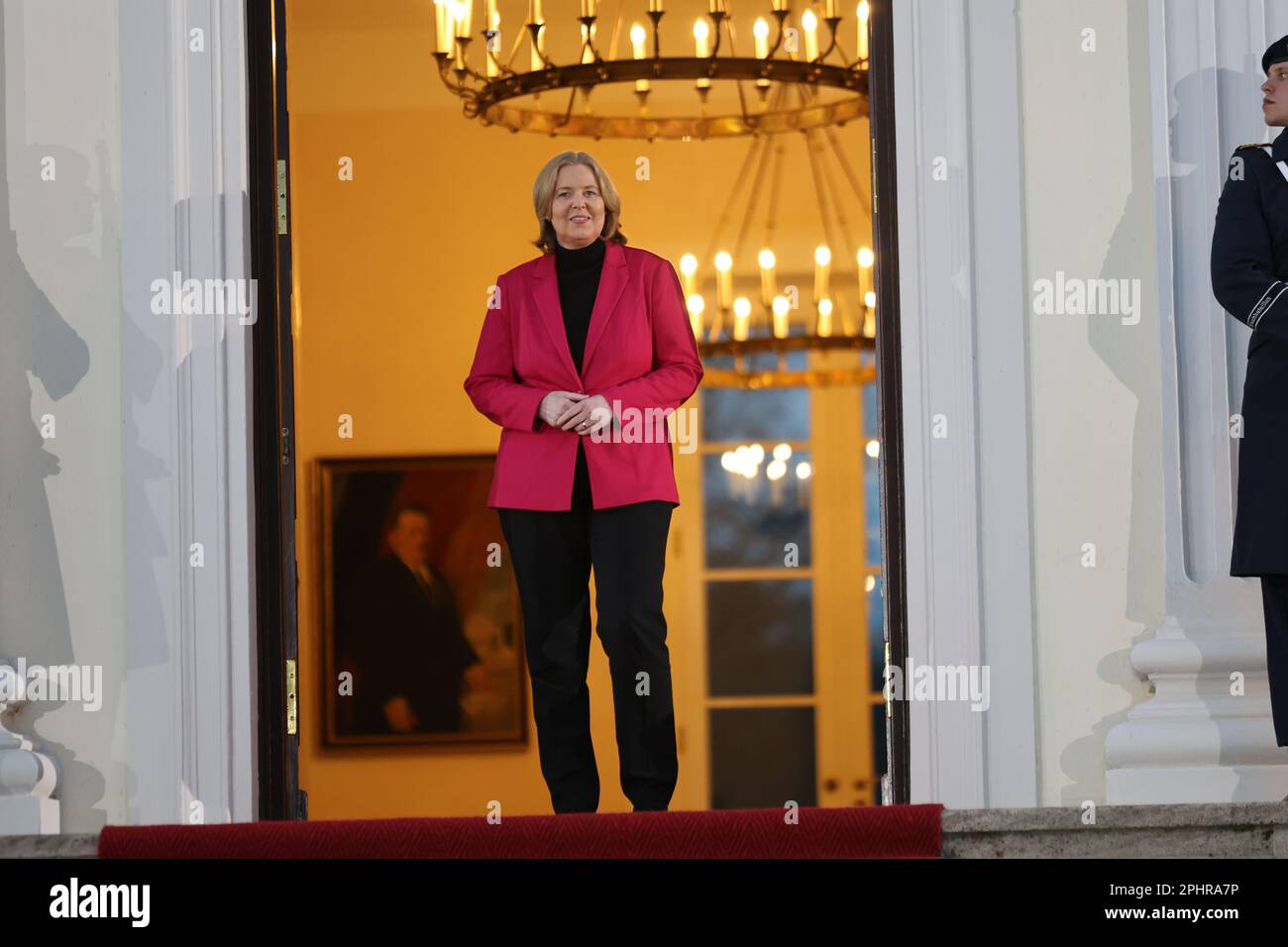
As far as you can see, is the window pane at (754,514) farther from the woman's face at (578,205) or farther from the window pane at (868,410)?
the woman's face at (578,205)

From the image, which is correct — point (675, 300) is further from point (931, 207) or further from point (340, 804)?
point (340, 804)

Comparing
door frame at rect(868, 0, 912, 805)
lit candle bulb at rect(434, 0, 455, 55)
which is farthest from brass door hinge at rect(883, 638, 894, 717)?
lit candle bulb at rect(434, 0, 455, 55)

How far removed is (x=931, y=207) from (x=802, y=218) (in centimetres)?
384

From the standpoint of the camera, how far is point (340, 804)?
748 centimetres

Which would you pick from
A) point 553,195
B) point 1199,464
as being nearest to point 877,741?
point 1199,464

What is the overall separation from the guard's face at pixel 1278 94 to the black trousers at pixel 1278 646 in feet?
3.07

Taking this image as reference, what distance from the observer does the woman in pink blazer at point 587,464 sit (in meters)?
3.96

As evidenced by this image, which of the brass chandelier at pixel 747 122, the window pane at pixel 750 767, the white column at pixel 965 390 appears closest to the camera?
the white column at pixel 965 390

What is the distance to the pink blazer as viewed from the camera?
13.0 feet

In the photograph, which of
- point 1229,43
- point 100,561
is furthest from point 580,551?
point 1229,43

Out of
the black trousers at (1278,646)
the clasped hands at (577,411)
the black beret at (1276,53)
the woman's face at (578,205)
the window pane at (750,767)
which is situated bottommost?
the window pane at (750,767)

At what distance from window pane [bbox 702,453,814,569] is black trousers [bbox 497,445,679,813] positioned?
411 cm

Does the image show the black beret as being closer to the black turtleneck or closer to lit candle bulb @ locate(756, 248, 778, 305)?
the black turtleneck

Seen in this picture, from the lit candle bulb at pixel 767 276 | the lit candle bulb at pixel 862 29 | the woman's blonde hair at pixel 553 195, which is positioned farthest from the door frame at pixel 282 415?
the lit candle bulb at pixel 767 276
